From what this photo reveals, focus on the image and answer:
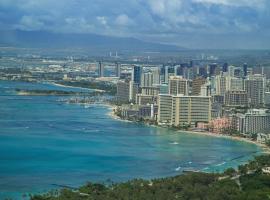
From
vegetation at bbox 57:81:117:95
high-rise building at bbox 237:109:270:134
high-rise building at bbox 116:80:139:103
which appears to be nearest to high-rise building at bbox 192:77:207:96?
high-rise building at bbox 116:80:139:103

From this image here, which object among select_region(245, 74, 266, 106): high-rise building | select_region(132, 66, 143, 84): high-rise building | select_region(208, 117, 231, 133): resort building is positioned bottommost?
select_region(208, 117, 231, 133): resort building

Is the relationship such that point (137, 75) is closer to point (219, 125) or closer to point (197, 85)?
point (197, 85)

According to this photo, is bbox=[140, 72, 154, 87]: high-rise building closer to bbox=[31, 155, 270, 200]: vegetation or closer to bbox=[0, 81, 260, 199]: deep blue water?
bbox=[0, 81, 260, 199]: deep blue water

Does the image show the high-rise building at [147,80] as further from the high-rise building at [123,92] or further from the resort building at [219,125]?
the resort building at [219,125]

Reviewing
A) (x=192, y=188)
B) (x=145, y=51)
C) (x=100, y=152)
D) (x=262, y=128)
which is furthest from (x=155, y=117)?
(x=145, y=51)

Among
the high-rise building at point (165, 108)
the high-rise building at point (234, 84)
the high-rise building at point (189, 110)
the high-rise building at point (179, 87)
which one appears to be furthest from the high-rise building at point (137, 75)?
the high-rise building at point (189, 110)
